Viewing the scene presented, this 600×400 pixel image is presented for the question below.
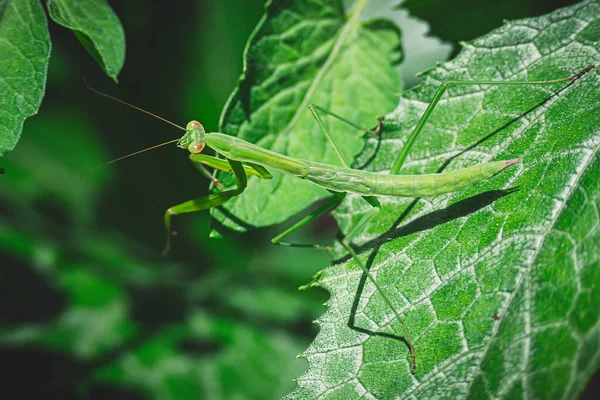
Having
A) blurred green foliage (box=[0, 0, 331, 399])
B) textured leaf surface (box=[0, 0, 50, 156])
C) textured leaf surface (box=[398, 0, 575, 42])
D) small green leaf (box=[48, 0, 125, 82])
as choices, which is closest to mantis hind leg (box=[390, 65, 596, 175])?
textured leaf surface (box=[398, 0, 575, 42])

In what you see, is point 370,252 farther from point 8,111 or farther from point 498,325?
point 8,111

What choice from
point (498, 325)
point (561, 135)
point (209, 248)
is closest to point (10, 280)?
point (209, 248)

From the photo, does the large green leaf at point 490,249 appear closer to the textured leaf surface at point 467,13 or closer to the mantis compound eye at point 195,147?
the textured leaf surface at point 467,13

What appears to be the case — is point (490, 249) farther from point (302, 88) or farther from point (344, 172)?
point (302, 88)

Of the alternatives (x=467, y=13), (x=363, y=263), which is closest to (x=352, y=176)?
(x=363, y=263)

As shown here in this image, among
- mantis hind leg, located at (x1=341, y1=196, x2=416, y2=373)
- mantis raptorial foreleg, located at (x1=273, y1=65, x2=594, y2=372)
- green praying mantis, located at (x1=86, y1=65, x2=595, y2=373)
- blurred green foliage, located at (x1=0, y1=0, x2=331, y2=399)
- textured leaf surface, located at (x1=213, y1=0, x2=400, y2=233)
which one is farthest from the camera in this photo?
blurred green foliage, located at (x1=0, y1=0, x2=331, y2=399)

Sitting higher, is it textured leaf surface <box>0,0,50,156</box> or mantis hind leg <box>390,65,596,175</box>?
textured leaf surface <box>0,0,50,156</box>

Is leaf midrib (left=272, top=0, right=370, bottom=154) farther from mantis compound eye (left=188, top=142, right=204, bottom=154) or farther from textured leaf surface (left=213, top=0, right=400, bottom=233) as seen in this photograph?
mantis compound eye (left=188, top=142, right=204, bottom=154)
